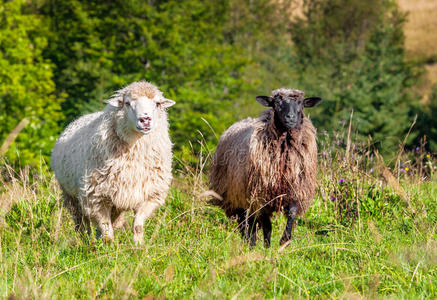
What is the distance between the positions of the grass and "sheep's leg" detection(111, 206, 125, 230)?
31 cm

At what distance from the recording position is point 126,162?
5.01 m

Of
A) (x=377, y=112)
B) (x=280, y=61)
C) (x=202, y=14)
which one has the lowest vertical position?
(x=377, y=112)

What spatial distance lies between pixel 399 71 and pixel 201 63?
23.1 metres

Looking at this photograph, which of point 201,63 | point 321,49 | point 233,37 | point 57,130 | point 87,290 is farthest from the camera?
point 321,49

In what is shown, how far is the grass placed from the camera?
3148 millimetres

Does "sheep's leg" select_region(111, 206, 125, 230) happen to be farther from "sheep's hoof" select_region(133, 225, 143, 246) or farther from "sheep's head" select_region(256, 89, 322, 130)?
"sheep's head" select_region(256, 89, 322, 130)

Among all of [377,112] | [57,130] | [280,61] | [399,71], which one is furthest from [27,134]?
[399,71]

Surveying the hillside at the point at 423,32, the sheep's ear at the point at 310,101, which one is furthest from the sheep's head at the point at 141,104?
the hillside at the point at 423,32

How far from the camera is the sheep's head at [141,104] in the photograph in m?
4.73

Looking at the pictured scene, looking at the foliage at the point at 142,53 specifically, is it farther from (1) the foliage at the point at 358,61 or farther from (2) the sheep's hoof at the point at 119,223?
(2) the sheep's hoof at the point at 119,223

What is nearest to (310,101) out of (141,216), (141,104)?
(141,104)

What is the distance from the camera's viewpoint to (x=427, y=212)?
17.8 ft

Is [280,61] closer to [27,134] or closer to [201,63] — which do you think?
[201,63]

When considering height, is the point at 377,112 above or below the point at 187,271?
below
